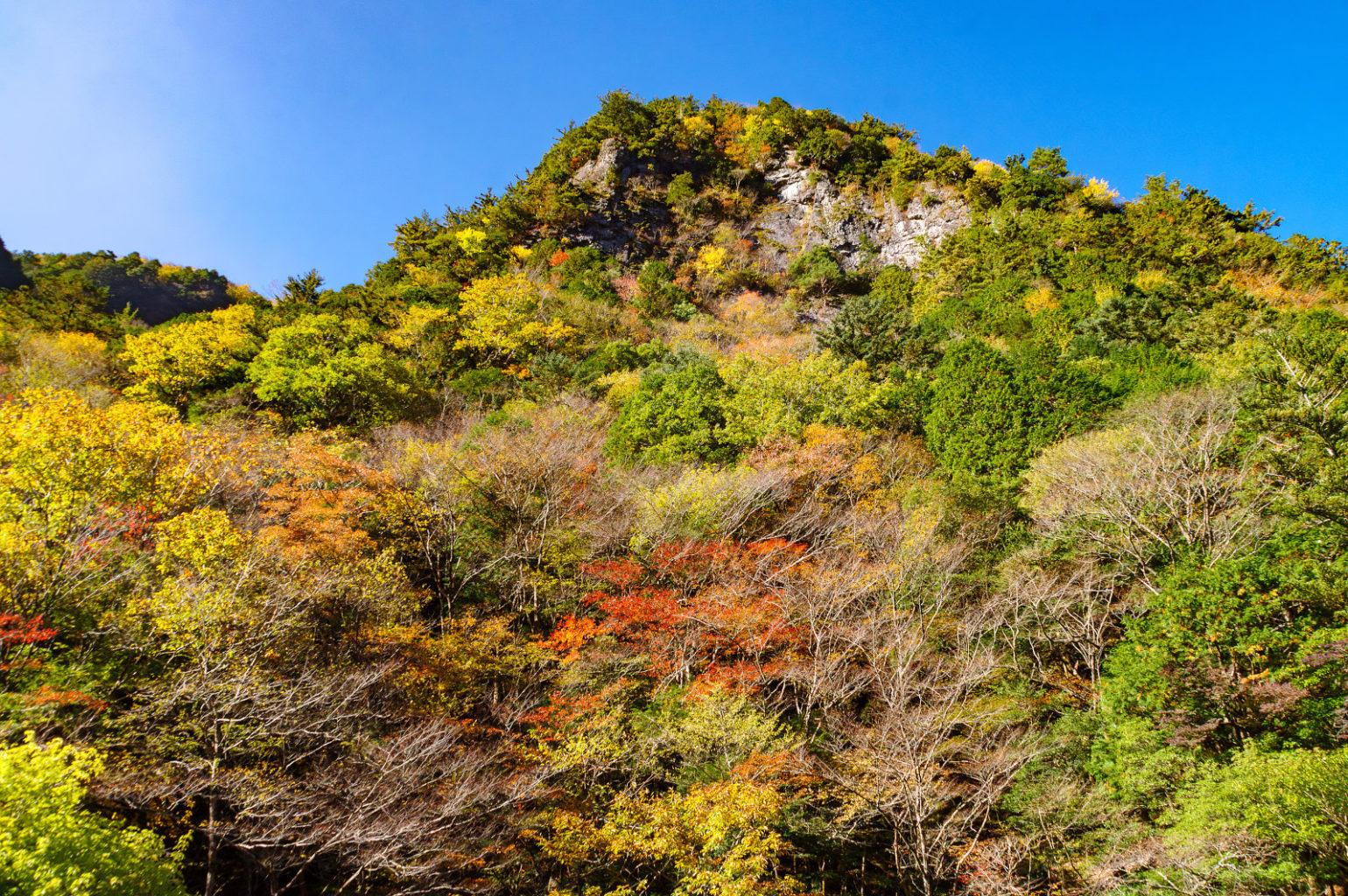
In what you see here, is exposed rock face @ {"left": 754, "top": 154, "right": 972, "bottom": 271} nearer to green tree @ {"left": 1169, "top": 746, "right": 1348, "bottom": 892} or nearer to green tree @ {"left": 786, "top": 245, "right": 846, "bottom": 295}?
green tree @ {"left": 786, "top": 245, "right": 846, "bottom": 295}

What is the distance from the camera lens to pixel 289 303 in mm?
30250

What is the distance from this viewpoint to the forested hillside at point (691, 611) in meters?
8.57

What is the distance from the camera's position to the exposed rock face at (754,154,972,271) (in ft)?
136

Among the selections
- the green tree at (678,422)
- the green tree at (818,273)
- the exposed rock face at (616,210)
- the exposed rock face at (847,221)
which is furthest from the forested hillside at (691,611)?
the exposed rock face at (616,210)

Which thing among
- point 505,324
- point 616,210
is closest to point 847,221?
point 616,210

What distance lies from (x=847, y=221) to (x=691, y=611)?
129ft

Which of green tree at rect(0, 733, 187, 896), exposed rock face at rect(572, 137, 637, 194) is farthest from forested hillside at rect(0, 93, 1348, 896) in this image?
exposed rock face at rect(572, 137, 637, 194)

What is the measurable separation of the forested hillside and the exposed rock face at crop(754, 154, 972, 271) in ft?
55.7

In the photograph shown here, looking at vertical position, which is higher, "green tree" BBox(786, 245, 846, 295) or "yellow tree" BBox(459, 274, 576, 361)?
"green tree" BBox(786, 245, 846, 295)

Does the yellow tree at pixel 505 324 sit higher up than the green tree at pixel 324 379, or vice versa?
the yellow tree at pixel 505 324

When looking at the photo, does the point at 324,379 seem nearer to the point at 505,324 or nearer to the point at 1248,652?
the point at 505,324

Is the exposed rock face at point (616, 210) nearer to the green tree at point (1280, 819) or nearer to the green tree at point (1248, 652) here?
the green tree at point (1248, 652)

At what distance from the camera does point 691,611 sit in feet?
46.1

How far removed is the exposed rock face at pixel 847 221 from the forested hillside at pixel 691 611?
16967 millimetres
